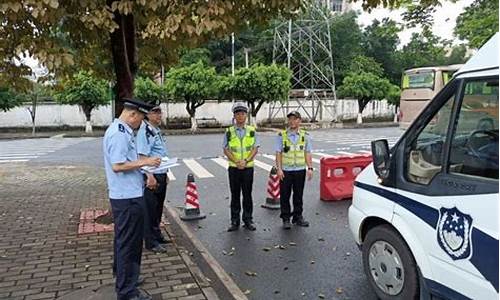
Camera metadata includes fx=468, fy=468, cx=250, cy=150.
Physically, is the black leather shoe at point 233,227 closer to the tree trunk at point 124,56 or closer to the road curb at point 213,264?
the road curb at point 213,264

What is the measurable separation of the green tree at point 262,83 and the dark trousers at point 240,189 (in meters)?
24.6

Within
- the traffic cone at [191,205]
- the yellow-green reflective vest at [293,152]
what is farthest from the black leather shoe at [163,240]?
the yellow-green reflective vest at [293,152]

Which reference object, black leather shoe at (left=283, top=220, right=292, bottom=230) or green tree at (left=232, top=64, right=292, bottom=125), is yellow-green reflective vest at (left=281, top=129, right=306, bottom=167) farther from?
green tree at (left=232, top=64, right=292, bottom=125)

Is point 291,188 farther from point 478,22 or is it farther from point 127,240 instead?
point 478,22

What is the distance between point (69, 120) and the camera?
3459cm

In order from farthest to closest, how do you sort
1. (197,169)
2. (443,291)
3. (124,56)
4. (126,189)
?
(197,169) < (124,56) < (126,189) < (443,291)

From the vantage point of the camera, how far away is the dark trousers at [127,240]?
3.88 meters

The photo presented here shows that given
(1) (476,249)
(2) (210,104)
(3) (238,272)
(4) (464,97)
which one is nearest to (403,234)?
(1) (476,249)

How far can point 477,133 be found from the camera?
3.19 meters

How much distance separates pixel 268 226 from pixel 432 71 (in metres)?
19.6

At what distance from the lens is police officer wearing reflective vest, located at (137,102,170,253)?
544 cm

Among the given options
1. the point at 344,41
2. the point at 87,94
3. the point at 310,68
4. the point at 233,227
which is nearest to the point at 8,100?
the point at 87,94

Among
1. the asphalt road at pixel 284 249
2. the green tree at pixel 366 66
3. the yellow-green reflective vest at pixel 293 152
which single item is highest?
the green tree at pixel 366 66

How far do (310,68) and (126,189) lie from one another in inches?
1450
